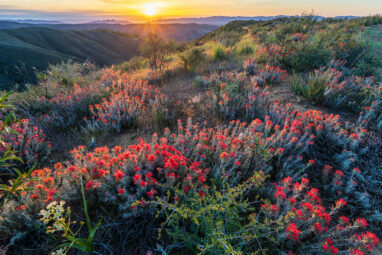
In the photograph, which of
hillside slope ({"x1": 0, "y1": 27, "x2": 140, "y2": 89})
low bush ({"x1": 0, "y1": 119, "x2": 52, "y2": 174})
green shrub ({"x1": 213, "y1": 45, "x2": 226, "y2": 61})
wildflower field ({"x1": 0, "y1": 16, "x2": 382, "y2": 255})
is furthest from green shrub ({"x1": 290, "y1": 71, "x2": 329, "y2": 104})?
hillside slope ({"x1": 0, "y1": 27, "x2": 140, "y2": 89})

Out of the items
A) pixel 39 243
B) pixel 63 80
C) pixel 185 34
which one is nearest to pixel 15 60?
pixel 63 80

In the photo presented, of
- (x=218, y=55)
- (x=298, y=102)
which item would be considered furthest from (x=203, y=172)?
(x=218, y=55)

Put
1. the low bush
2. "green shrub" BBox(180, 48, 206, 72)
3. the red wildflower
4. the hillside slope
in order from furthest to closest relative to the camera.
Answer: the hillside slope, "green shrub" BBox(180, 48, 206, 72), the low bush, the red wildflower

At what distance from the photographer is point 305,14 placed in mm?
9953

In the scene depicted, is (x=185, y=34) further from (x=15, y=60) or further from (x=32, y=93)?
(x=32, y=93)

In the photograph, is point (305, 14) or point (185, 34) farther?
point (185, 34)

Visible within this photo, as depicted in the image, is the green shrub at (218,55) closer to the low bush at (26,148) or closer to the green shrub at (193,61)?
the green shrub at (193,61)

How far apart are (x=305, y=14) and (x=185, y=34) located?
202121mm

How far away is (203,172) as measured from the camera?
89.0 inches

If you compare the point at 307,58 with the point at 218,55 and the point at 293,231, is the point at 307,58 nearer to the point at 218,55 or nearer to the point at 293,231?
the point at 218,55

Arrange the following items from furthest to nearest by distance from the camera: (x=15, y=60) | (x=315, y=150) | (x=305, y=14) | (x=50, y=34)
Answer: (x=50, y=34)
(x=15, y=60)
(x=305, y=14)
(x=315, y=150)

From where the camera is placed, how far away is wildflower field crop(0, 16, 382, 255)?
1.66 m

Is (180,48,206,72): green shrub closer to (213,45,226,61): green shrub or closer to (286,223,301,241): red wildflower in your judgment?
(213,45,226,61): green shrub

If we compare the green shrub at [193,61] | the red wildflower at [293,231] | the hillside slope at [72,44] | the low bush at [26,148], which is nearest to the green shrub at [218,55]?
the green shrub at [193,61]
